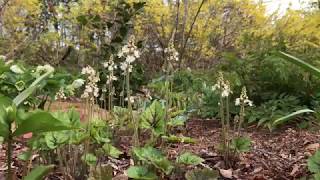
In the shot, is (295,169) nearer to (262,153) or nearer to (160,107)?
(262,153)

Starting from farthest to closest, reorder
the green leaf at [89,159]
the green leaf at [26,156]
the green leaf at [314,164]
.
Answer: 1. the green leaf at [89,159]
2. the green leaf at [314,164]
3. the green leaf at [26,156]

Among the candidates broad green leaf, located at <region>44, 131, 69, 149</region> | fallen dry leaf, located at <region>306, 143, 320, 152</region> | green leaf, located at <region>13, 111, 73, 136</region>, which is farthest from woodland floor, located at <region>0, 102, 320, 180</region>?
green leaf, located at <region>13, 111, 73, 136</region>

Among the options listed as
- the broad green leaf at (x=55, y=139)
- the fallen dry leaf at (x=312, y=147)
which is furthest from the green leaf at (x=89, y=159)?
the fallen dry leaf at (x=312, y=147)

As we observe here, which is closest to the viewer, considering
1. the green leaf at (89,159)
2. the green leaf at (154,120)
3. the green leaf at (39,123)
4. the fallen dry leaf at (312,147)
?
the green leaf at (39,123)

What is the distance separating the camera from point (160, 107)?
1976 mm

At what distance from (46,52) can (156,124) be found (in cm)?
705

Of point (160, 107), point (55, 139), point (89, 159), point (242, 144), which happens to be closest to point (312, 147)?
point (242, 144)

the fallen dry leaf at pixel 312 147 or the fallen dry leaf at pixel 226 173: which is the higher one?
the fallen dry leaf at pixel 226 173

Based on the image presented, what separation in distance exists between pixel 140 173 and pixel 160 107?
345 millimetres

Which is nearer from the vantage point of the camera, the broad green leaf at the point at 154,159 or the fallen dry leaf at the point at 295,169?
the broad green leaf at the point at 154,159

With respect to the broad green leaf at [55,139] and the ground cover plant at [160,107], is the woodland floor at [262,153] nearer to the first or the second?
the ground cover plant at [160,107]

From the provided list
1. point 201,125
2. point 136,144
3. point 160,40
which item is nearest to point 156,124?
point 136,144

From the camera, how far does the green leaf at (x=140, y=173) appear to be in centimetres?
169

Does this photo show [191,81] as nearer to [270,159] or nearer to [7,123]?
[270,159]
